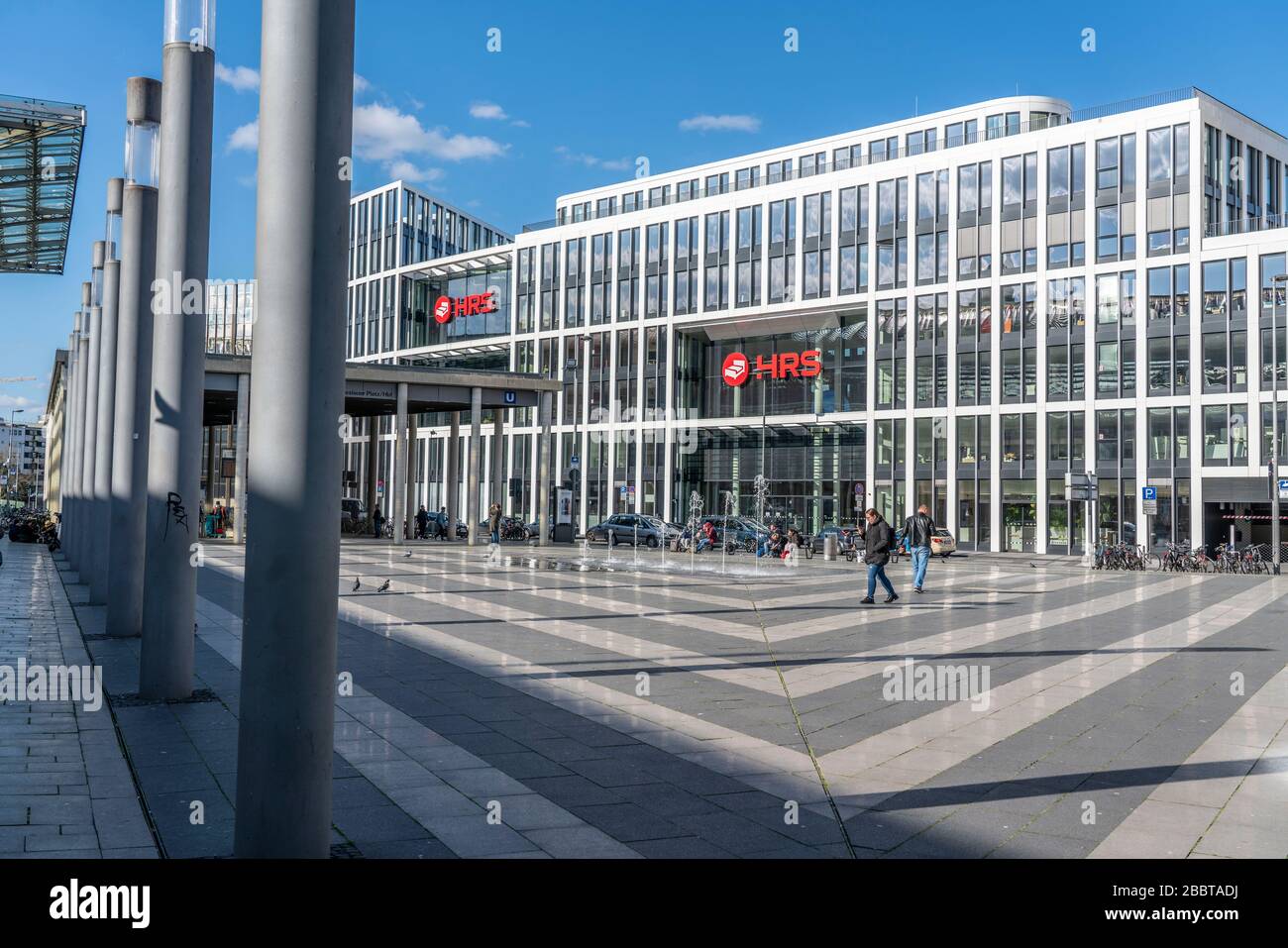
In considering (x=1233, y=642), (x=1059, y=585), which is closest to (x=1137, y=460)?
(x=1059, y=585)

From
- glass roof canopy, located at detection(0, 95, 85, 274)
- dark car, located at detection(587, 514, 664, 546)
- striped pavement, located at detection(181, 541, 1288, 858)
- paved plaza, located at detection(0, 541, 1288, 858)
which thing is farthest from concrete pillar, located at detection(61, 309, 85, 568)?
dark car, located at detection(587, 514, 664, 546)

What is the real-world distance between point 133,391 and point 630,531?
3509 centimetres

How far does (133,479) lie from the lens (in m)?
11.4

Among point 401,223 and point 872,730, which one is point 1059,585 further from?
point 401,223

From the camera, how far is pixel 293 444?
4449 mm

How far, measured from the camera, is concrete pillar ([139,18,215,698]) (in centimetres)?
855

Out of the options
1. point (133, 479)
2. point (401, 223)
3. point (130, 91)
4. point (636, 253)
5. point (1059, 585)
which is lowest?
point (1059, 585)

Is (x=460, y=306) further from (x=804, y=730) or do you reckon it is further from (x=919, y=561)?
(x=804, y=730)

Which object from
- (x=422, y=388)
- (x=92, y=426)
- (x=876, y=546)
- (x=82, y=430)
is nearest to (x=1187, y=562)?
(x=876, y=546)

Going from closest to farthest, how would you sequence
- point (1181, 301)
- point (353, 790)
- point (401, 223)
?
point (353, 790), point (1181, 301), point (401, 223)
